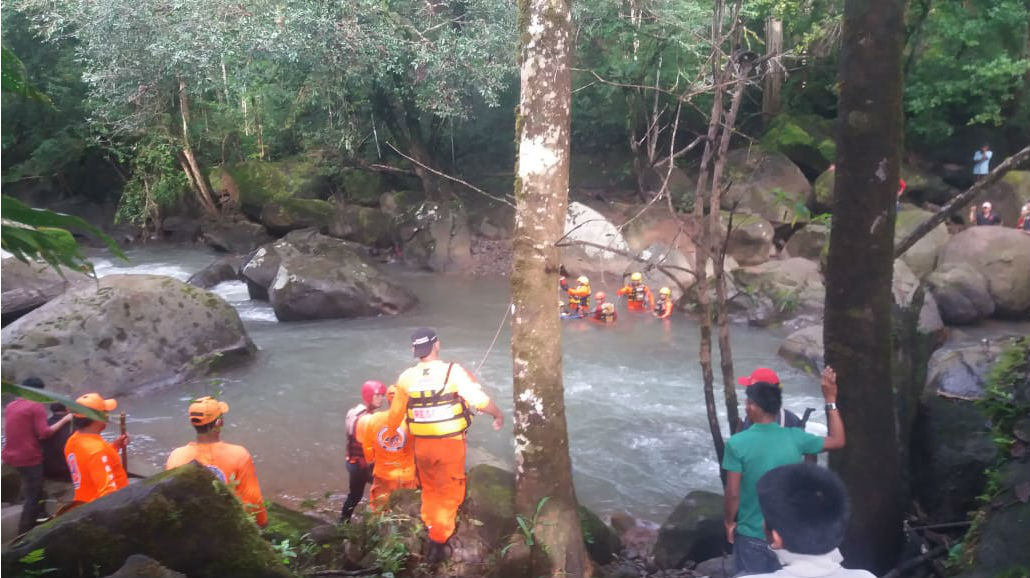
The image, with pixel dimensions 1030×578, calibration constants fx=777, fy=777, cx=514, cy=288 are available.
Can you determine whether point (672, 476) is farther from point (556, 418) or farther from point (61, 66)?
point (61, 66)

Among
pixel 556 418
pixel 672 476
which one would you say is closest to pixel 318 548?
pixel 556 418

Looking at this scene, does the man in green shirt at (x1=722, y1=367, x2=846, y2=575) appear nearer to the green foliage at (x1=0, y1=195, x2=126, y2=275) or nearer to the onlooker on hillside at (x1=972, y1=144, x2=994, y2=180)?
the green foliage at (x1=0, y1=195, x2=126, y2=275)

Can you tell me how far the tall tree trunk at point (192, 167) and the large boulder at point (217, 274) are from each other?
491cm

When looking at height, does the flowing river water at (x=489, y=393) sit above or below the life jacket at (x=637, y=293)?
below

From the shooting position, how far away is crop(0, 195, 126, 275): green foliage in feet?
6.73

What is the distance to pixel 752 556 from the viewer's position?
3975mm

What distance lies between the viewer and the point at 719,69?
551cm

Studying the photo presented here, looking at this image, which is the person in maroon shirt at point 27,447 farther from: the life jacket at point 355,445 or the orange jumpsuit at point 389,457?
the orange jumpsuit at point 389,457

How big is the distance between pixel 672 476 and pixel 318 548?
4655 millimetres

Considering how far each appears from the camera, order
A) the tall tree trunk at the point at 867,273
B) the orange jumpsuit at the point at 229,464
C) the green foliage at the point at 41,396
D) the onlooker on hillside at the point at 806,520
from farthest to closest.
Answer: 1. the orange jumpsuit at the point at 229,464
2. the tall tree trunk at the point at 867,273
3. the onlooker on hillside at the point at 806,520
4. the green foliage at the point at 41,396

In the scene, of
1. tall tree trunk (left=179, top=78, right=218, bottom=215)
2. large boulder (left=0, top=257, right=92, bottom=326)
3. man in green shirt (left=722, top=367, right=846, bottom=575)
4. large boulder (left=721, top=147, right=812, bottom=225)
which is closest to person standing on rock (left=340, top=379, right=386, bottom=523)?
man in green shirt (left=722, top=367, right=846, bottom=575)

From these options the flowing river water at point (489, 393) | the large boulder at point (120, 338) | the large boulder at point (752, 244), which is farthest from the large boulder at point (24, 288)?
the large boulder at point (752, 244)

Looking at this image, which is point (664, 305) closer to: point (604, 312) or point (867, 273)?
point (604, 312)

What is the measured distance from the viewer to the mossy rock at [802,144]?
19.5 meters
